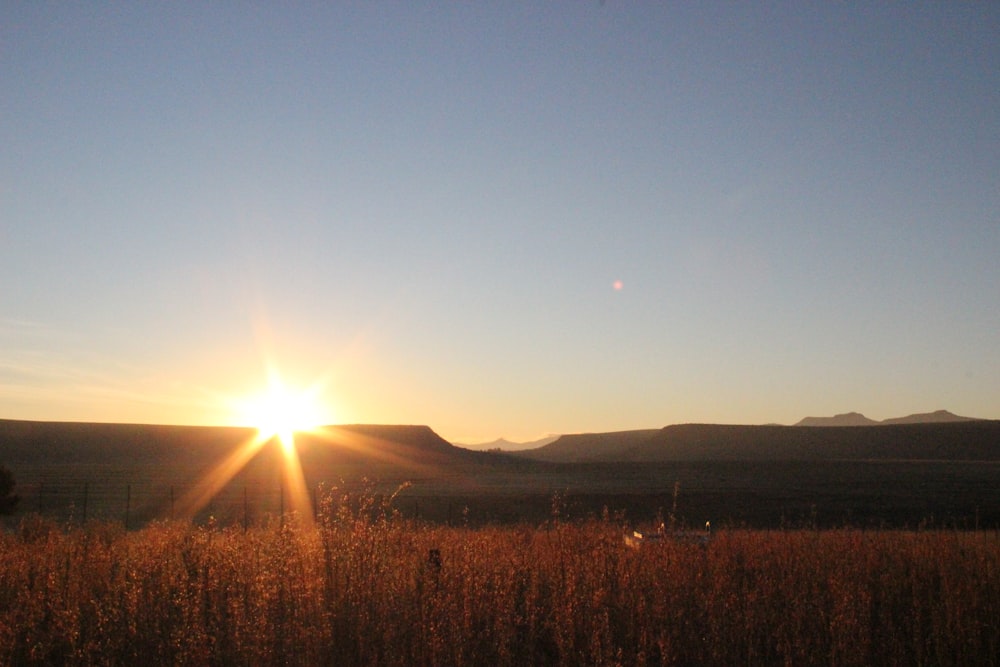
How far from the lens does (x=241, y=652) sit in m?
6.01

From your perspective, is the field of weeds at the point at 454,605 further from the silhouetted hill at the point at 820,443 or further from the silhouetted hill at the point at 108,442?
the silhouetted hill at the point at 820,443

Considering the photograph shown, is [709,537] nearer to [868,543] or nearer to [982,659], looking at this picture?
[868,543]

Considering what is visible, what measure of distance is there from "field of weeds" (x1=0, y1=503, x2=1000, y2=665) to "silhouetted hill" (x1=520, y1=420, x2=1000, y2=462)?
110579 millimetres

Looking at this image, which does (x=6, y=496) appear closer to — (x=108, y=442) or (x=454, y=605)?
(x=454, y=605)

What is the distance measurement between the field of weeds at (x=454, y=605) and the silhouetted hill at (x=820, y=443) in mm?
110579

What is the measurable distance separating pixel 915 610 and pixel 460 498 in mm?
39412

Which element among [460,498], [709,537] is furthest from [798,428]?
[709,537]

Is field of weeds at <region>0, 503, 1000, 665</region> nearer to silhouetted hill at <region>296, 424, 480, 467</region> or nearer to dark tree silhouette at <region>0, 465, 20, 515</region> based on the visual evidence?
dark tree silhouette at <region>0, 465, 20, 515</region>

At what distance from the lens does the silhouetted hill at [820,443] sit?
123 meters

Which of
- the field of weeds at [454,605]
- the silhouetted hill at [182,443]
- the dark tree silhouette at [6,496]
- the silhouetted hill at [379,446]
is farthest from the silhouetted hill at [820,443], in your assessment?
the field of weeds at [454,605]

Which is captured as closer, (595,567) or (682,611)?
(682,611)

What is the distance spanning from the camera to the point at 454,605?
22.4 feet

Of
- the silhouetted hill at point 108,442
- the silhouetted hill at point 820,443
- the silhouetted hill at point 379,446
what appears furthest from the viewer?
the silhouetted hill at point 820,443

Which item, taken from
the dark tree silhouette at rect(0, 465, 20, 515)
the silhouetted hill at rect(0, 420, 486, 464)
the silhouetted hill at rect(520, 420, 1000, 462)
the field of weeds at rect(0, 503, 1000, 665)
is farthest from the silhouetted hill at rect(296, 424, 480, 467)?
the field of weeds at rect(0, 503, 1000, 665)
